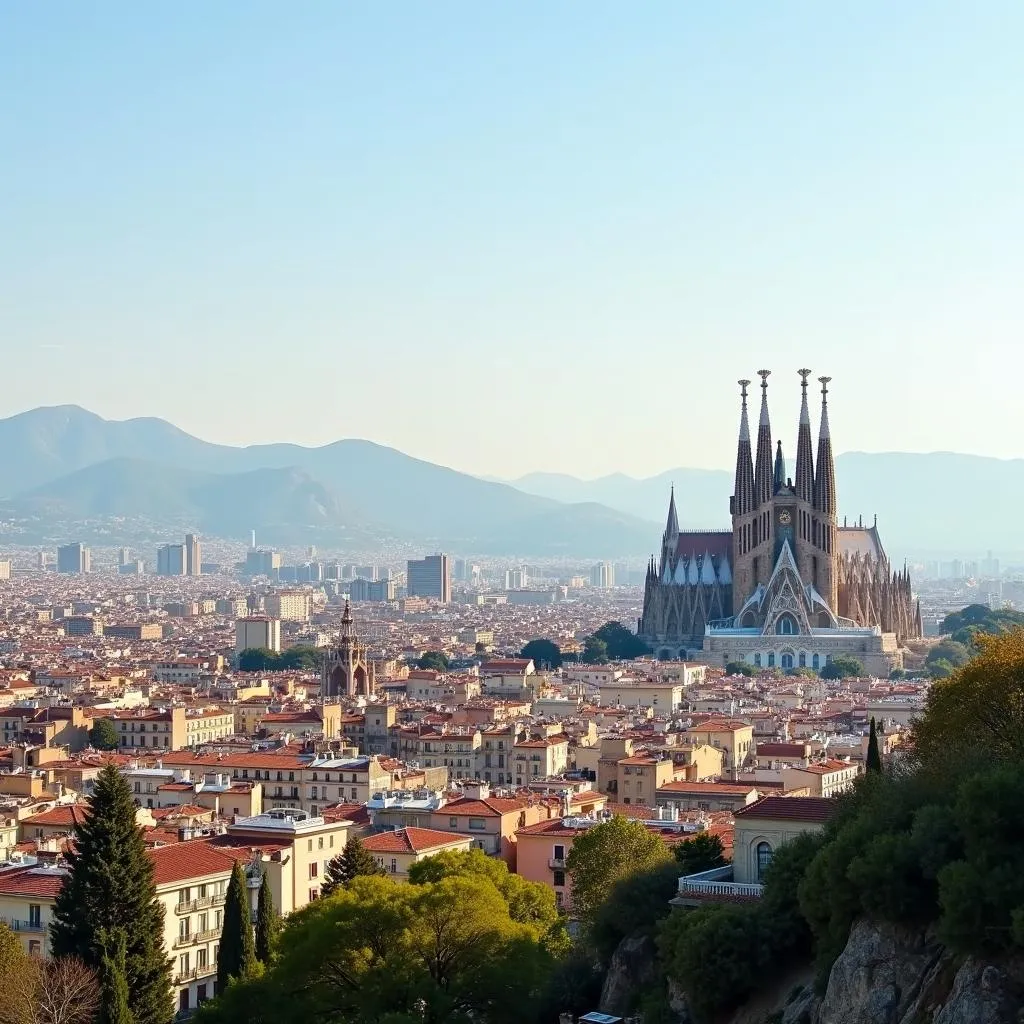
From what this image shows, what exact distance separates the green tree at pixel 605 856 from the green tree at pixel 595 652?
8853 cm

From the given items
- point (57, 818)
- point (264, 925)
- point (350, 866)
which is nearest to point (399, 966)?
point (264, 925)

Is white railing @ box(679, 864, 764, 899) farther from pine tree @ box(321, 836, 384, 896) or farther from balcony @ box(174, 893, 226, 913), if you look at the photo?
balcony @ box(174, 893, 226, 913)

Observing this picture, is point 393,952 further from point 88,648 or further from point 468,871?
point 88,648

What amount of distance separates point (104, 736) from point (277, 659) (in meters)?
56.2

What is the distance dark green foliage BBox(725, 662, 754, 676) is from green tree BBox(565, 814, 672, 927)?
77.9 m

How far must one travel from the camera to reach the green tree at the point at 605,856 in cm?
3750

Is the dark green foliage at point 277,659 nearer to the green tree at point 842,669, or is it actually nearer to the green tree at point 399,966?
the green tree at point 842,669

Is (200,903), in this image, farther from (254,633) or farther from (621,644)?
(254,633)

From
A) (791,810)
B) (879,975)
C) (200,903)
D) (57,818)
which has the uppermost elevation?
(791,810)

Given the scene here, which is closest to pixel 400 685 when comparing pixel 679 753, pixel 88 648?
pixel 679 753

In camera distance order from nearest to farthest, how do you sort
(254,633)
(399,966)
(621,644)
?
(399,966), (621,644), (254,633)

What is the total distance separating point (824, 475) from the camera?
125625 millimetres

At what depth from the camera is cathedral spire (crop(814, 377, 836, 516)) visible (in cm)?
12506

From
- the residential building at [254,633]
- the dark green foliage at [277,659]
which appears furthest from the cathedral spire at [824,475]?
the residential building at [254,633]
